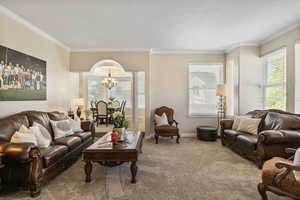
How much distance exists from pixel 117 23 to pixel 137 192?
10.4 ft

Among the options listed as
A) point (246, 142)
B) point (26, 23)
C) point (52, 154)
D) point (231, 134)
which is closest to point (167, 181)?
point (52, 154)

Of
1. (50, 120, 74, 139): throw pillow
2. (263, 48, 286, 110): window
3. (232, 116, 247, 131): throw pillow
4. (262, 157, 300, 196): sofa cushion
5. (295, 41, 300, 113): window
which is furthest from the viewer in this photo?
(232, 116, 247, 131): throw pillow

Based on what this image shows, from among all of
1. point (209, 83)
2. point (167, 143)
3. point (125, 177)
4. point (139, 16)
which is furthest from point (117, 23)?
point (209, 83)

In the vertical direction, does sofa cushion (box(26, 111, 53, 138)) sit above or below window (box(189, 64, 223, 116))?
below

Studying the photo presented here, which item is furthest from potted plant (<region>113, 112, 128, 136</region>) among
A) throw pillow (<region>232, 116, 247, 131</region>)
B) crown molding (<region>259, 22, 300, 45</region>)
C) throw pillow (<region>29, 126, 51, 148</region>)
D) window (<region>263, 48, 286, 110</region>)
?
crown molding (<region>259, 22, 300, 45</region>)

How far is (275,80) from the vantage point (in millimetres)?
4496

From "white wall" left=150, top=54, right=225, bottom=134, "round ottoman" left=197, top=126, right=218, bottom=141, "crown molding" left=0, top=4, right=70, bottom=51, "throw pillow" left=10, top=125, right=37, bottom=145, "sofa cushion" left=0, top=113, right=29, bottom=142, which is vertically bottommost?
"round ottoman" left=197, top=126, right=218, bottom=141

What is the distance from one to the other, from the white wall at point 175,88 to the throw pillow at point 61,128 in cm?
273

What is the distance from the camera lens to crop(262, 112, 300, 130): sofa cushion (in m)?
3.39

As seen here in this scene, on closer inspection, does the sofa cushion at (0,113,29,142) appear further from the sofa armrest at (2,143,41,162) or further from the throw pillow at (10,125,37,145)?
the sofa armrest at (2,143,41,162)

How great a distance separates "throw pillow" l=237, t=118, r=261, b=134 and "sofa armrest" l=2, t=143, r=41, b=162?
4162 millimetres

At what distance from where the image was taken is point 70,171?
A: 122 inches

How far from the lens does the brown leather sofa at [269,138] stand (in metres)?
3.04

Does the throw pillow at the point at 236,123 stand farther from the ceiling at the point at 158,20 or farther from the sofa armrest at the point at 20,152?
the sofa armrest at the point at 20,152
